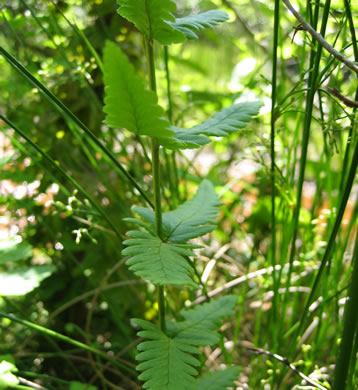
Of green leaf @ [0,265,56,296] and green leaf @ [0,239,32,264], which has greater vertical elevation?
green leaf @ [0,239,32,264]

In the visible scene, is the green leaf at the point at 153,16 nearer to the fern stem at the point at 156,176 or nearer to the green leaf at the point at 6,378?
the fern stem at the point at 156,176

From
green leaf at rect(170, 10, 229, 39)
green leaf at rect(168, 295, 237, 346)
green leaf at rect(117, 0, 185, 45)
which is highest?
green leaf at rect(170, 10, 229, 39)

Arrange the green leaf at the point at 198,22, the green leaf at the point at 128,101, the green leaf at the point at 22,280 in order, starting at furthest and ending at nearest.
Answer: the green leaf at the point at 22,280 → the green leaf at the point at 198,22 → the green leaf at the point at 128,101

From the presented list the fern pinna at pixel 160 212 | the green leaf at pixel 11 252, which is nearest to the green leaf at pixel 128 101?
the fern pinna at pixel 160 212

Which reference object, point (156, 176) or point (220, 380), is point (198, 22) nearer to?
point (156, 176)

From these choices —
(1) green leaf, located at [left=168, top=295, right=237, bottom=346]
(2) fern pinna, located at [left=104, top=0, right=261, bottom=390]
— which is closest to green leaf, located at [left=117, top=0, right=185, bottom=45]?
(2) fern pinna, located at [left=104, top=0, right=261, bottom=390]

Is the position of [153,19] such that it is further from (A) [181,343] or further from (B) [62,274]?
(B) [62,274]

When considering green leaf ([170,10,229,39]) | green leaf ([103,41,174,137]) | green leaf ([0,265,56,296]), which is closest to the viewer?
green leaf ([103,41,174,137])

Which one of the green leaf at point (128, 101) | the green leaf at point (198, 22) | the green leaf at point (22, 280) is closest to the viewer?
the green leaf at point (128, 101)

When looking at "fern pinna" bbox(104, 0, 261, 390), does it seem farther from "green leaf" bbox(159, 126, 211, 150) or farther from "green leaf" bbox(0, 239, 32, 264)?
"green leaf" bbox(0, 239, 32, 264)
